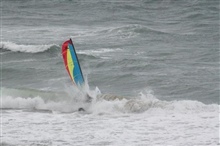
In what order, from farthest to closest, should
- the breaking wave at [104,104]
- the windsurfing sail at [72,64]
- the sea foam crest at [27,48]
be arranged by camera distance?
the sea foam crest at [27,48], the windsurfing sail at [72,64], the breaking wave at [104,104]

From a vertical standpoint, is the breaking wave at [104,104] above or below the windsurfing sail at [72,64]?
below

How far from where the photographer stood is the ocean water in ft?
55.9

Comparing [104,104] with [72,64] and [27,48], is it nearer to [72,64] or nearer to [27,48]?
[72,64]

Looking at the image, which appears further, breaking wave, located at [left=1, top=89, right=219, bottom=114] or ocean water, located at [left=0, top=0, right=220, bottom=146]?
breaking wave, located at [left=1, top=89, right=219, bottom=114]

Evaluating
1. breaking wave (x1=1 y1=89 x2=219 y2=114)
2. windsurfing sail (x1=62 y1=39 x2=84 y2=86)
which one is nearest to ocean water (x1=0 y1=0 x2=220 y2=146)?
breaking wave (x1=1 y1=89 x2=219 y2=114)

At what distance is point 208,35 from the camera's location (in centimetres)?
3338

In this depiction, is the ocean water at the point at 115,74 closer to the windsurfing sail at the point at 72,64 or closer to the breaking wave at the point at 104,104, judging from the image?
the breaking wave at the point at 104,104

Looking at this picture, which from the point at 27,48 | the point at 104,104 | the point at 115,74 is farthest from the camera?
the point at 27,48

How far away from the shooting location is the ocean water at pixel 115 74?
55.9 ft

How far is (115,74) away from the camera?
83.0 ft

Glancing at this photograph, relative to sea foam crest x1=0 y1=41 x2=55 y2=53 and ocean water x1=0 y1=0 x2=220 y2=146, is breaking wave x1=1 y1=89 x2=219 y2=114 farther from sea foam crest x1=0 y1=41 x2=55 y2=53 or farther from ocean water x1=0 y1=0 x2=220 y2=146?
sea foam crest x1=0 y1=41 x2=55 y2=53

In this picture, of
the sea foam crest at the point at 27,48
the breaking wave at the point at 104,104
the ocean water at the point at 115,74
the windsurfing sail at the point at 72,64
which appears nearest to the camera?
the ocean water at the point at 115,74

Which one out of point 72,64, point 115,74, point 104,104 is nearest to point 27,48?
point 115,74

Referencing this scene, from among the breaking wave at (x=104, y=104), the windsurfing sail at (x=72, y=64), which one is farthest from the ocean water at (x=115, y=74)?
the windsurfing sail at (x=72, y=64)
